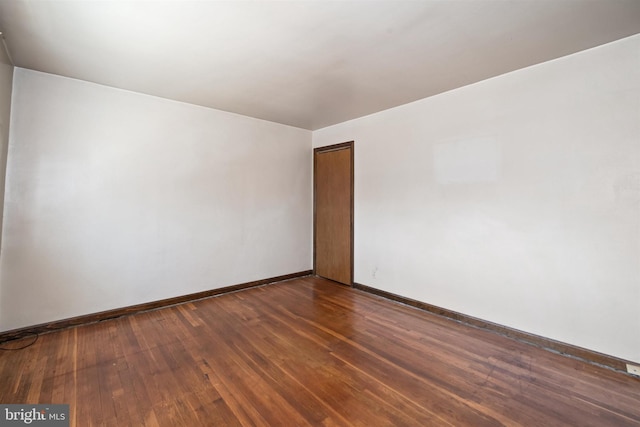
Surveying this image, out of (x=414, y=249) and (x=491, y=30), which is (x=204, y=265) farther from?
(x=491, y=30)

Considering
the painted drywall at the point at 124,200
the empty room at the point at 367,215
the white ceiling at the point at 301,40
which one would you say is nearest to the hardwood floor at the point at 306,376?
the empty room at the point at 367,215

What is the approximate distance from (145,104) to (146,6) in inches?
70.7

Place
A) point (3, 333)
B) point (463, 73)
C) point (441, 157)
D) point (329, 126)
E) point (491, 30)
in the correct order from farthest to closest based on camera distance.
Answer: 1. point (329, 126)
2. point (441, 157)
3. point (463, 73)
4. point (3, 333)
5. point (491, 30)

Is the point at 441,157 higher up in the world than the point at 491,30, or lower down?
lower down

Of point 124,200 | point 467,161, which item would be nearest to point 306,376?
point 467,161

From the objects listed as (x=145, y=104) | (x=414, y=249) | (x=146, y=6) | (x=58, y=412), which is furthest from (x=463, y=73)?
(x=58, y=412)

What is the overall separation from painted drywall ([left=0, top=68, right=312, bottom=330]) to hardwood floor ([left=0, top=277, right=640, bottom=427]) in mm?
532

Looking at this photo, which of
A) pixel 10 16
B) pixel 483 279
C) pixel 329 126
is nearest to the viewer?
pixel 10 16

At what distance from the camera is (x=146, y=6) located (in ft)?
5.82

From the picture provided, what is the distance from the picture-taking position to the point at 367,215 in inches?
163

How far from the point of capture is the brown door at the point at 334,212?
4402 millimetres

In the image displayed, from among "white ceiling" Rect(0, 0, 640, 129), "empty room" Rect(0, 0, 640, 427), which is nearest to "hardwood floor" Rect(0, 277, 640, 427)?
"empty room" Rect(0, 0, 640, 427)
